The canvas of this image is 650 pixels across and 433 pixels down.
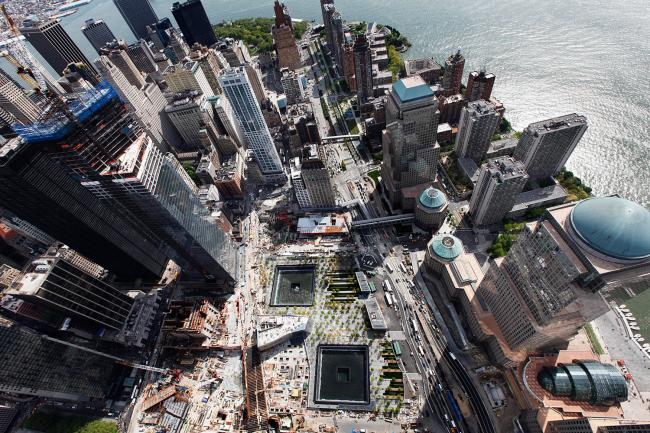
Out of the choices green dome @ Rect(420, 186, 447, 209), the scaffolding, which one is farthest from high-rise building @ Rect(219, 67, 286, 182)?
green dome @ Rect(420, 186, 447, 209)

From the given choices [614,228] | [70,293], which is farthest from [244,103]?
[614,228]

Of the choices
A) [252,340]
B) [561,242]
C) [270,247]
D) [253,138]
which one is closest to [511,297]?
[561,242]

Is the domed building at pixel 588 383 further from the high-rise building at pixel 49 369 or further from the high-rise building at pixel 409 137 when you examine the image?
the high-rise building at pixel 49 369

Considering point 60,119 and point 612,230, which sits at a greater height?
point 60,119

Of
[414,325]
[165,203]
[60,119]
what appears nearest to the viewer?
[60,119]

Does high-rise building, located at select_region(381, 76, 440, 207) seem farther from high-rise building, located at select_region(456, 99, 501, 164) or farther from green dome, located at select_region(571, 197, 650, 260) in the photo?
green dome, located at select_region(571, 197, 650, 260)

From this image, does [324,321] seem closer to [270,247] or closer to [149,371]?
[270,247]

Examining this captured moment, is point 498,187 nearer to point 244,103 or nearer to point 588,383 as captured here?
point 588,383

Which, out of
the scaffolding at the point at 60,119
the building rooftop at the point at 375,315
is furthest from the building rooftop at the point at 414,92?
the scaffolding at the point at 60,119
